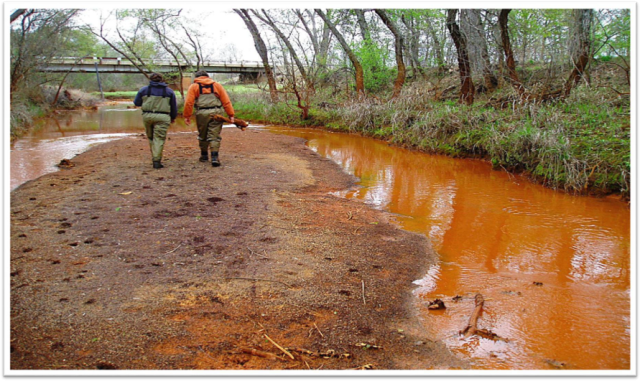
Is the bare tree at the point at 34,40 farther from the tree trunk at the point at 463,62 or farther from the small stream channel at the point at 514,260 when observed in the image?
the tree trunk at the point at 463,62

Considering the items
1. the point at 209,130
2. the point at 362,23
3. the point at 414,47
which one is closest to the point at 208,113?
the point at 209,130

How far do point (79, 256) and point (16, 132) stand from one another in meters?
12.7

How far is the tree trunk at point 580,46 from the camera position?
11.0 metres

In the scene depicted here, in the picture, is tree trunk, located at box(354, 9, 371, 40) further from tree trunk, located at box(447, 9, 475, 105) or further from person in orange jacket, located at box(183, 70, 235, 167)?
person in orange jacket, located at box(183, 70, 235, 167)

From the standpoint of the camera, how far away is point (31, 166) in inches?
370

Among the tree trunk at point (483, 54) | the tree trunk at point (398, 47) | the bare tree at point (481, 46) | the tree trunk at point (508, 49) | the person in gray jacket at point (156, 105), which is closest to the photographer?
the person in gray jacket at point (156, 105)

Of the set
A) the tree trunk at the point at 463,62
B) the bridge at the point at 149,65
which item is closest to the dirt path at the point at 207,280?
the tree trunk at the point at 463,62

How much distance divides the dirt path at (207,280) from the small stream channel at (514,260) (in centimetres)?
36

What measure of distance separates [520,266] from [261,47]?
21.0 metres

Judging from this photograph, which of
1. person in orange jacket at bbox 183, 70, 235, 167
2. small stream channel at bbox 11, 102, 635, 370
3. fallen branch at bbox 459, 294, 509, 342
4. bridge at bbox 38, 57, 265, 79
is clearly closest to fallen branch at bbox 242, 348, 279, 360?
small stream channel at bbox 11, 102, 635, 370

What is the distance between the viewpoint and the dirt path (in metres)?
2.99

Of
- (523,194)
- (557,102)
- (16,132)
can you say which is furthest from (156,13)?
(523,194)

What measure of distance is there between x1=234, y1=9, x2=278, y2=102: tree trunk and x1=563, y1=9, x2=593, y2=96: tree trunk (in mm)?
13059

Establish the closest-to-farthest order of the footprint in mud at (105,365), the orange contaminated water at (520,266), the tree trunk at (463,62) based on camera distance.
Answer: the footprint in mud at (105,365), the orange contaminated water at (520,266), the tree trunk at (463,62)
